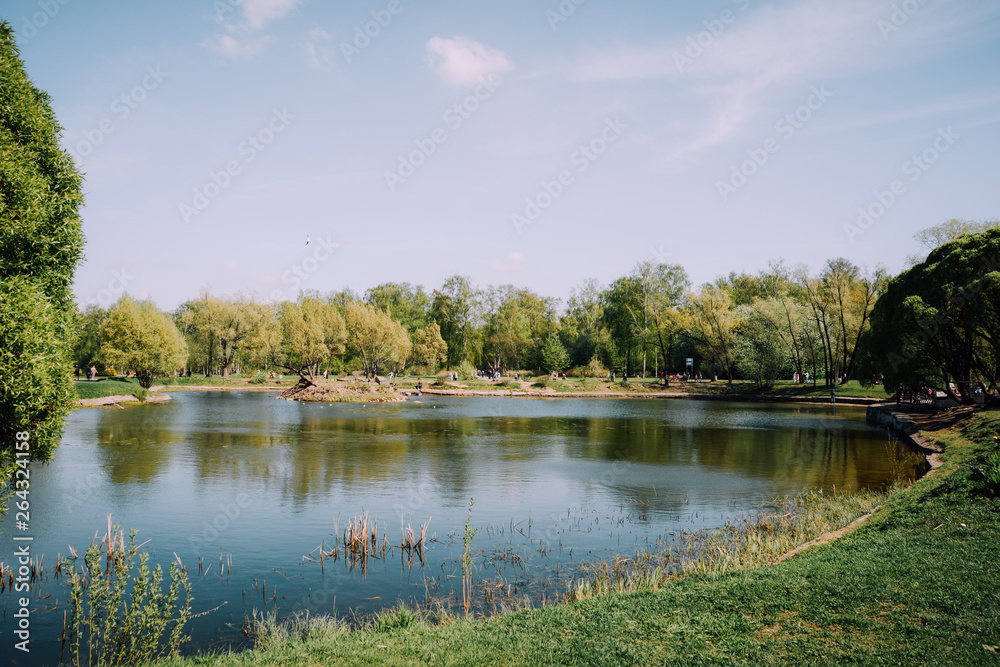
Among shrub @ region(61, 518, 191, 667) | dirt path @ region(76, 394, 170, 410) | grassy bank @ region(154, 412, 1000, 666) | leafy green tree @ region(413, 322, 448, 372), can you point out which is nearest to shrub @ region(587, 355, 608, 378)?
leafy green tree @ region(413, 322, 448, 372)

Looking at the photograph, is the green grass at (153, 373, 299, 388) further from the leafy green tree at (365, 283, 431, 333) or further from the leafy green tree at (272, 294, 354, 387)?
the leafy green tree at (365, 283, 431, 333)

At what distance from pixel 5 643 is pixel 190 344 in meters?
95.9

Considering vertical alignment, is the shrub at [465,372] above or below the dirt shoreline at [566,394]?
above

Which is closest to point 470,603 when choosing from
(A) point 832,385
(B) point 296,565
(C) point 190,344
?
(B) point 296,565

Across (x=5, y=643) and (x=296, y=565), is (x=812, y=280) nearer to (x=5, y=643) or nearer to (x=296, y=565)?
(x=296, y=565)

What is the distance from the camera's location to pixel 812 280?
68.0 m

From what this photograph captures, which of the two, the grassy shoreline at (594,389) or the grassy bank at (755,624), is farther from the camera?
the grassy shoreline at (594,389)

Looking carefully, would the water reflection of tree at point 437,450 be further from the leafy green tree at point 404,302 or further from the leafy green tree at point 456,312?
the leafy green tree at point 404,302

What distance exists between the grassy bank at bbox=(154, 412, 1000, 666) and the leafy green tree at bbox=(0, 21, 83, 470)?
4621 millimetres

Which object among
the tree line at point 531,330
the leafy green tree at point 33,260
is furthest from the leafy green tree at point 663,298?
the leafy green tree at point 33,260

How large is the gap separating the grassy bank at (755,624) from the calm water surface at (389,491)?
2.54 meters

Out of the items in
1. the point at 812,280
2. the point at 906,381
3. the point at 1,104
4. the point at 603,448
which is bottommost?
the point at 603,448

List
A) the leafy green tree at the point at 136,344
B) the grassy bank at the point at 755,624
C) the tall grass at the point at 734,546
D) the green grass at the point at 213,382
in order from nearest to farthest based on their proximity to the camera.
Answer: the grassy bank at the point at 755,624 < the tall grass at the point at 734,546 < the leafy green tree at the point at 136,344 < the green grass at the point at 213,382

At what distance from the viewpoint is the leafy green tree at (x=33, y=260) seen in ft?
29.2
